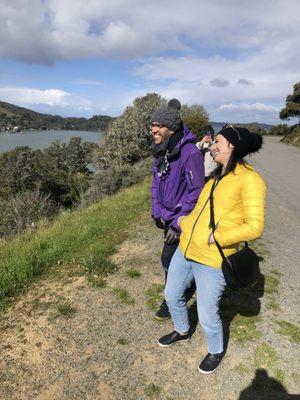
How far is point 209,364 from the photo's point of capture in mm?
3402

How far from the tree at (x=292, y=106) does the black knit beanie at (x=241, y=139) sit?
43180 mm

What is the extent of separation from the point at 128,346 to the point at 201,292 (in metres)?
1.18

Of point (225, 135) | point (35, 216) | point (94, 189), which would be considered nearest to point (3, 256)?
point (225, 135)

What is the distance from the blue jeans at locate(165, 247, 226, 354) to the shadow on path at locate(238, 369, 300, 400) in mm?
391

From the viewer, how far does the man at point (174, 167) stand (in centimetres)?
340

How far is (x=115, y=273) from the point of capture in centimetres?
540

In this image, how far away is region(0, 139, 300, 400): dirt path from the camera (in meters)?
3.24

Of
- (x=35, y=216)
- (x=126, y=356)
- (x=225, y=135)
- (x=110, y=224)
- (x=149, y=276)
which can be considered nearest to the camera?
(x=225, y=135)

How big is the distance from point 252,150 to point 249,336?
2.11 meters

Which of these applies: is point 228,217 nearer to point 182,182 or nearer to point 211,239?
point 211,239

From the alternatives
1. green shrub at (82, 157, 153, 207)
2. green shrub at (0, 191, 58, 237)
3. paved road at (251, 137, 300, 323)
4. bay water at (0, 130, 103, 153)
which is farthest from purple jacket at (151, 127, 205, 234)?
bay water at (0, 130, 103, 153)

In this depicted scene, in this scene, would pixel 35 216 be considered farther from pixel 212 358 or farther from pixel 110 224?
pixel 212 358

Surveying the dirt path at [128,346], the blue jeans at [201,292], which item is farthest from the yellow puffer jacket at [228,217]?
the dirt path at [128,346]

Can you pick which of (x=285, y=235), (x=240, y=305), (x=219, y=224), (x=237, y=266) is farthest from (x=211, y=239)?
(x=285, y=235)
